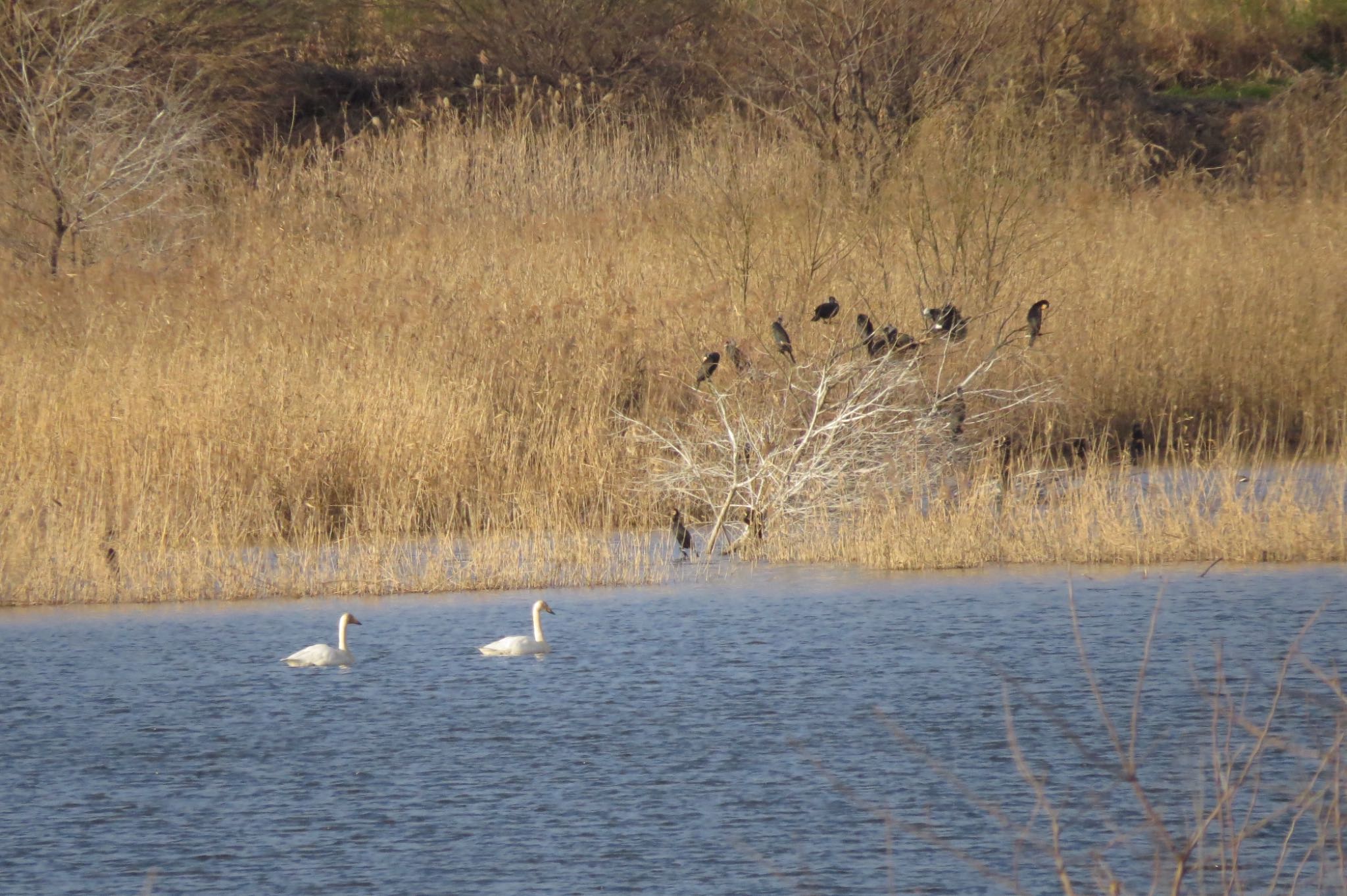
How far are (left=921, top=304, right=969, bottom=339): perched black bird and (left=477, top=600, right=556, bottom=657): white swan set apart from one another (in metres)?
4.24

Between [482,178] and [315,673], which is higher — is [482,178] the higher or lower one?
the higher one

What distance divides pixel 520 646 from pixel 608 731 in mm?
1223

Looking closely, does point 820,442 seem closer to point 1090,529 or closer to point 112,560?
point 1090,529

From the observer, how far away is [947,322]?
11.4m

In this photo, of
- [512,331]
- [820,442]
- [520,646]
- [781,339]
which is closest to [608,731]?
[520,646]

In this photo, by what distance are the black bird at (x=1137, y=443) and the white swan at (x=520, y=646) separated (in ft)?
19.6

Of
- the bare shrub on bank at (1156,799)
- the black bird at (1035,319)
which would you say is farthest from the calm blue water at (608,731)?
the black bird at (1035,319)

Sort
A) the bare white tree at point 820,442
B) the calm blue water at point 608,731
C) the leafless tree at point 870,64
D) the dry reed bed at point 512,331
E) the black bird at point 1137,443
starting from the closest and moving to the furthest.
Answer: the calm blue water at point 608,731
the bare white tree at point 820,442
the dry reed bed at point 512,331
the black bird at point 1137,443
the leafless tree at point 870,64

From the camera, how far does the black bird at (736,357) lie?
11.8 meters

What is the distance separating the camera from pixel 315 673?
7809mm

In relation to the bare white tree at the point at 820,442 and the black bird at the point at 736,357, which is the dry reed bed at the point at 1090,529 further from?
the black bird at the point at 736,357

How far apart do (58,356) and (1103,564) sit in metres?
8.26

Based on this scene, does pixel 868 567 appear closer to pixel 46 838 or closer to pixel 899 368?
pixel 899 368

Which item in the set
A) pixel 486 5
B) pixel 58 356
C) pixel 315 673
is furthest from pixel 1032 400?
pixel 486 5
